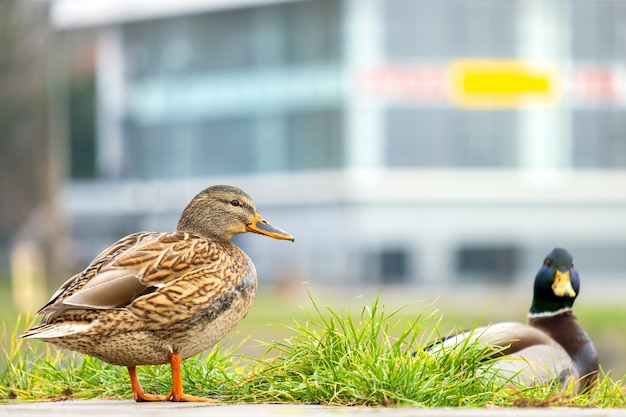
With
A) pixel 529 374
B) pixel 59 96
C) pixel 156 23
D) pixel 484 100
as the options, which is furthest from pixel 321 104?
pixel 529 374

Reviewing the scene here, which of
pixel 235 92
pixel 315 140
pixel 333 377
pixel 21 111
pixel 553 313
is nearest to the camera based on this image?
pixel 333 377

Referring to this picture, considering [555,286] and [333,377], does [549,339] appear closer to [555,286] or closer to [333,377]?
[555,286]

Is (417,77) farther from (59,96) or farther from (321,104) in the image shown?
(59,96)

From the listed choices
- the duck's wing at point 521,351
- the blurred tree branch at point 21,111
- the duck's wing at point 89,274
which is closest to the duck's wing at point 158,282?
the duck's wing at point 89,274

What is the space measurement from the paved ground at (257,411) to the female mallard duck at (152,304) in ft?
0.74

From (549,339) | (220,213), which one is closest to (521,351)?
(549,339)

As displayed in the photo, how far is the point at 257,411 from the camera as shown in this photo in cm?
489

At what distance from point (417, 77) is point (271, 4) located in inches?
251

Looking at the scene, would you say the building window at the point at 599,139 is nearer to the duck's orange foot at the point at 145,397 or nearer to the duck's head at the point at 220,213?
the duck's head at the point at 220,213

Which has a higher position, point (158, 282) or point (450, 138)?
point (158, 282)

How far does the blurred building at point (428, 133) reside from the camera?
45.2 m

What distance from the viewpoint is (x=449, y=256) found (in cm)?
4609

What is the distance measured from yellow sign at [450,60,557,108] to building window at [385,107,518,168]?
19.5 inches

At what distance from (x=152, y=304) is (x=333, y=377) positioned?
0.79 metres
